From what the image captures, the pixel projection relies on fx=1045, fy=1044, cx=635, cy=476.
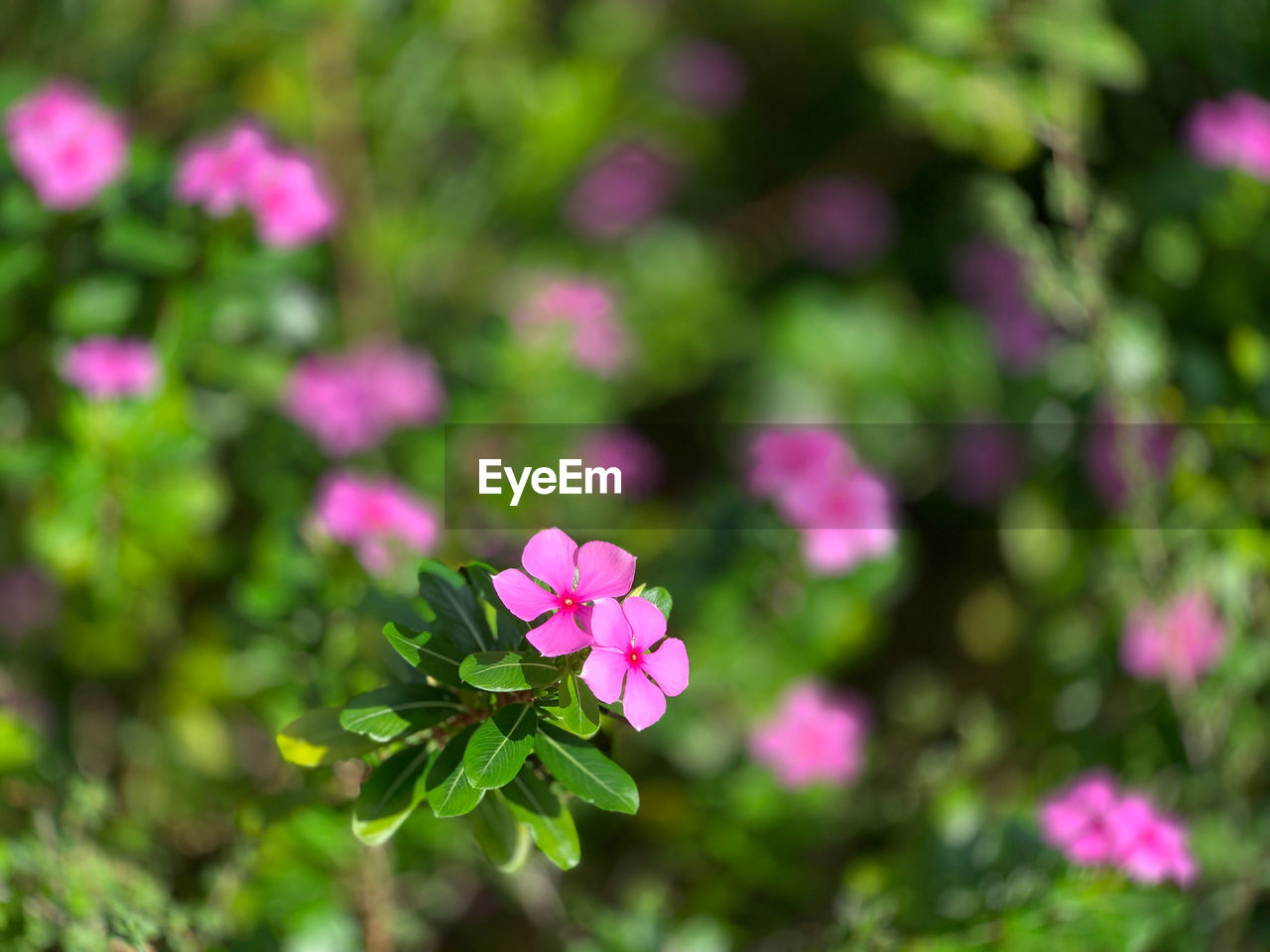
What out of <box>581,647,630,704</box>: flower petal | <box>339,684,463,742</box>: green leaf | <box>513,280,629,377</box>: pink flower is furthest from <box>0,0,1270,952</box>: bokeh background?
<box>581,647,630,704</box>: flower petal

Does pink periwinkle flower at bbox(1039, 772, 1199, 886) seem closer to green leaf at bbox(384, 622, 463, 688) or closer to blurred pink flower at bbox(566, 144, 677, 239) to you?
green leaf at bbox(384, 622, 463, 688)

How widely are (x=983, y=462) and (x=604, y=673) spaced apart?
1.68 meters

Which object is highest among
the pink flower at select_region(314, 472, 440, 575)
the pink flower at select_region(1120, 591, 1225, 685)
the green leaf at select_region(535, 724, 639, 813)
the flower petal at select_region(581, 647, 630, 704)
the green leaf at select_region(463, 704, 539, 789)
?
the flower petal at select_region(581, 647, 630, 704)

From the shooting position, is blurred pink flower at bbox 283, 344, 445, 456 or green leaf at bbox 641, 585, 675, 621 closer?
green leaf at bbox 641, 585, 675, 621

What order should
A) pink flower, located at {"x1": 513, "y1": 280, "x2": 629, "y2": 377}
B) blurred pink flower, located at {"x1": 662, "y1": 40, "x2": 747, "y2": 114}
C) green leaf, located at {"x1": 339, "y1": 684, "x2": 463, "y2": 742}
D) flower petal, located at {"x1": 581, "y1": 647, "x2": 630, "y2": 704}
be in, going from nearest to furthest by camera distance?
1. flower petal, located at {"x1": 581, "y1": 647, "x2": 630, "y2": 704}
2. green leaf, located at {"x1": 339, "y1": 684, "x2": 463, "y2": 742}
3. pink flower, located at {"x1": 513, "y1": 280, "x2": 629, "y2": 377}
4. blurred pink flower, located at {"x1": 662, "y1": 40, "x2": 747, "y2": 114}

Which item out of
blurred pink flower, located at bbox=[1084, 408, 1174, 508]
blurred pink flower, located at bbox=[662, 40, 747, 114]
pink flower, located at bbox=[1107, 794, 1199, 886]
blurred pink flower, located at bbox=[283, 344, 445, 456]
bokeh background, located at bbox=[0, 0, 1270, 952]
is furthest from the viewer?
blurred pink flower, located at bbox=[662, 40, 747, 114]

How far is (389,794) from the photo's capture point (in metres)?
0.90

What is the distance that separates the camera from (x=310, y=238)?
68.1 inches

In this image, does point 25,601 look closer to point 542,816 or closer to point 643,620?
point 542,816

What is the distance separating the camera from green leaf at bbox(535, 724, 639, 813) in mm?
810

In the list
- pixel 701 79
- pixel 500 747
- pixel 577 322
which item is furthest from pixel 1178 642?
pixel 701 79

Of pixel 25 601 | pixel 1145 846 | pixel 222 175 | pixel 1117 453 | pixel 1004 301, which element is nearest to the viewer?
pixel 1145 846

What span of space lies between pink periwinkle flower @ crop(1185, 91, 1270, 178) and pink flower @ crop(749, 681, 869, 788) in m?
1.14

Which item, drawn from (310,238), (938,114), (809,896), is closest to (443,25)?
(310,238)
